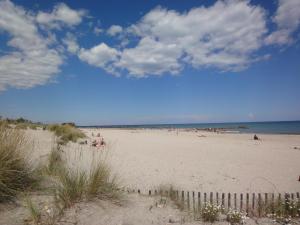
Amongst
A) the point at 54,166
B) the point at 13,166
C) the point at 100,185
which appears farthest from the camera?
the point at 54,166

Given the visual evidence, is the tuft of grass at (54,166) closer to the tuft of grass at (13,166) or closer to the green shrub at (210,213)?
the tuft of grass at (13,166)

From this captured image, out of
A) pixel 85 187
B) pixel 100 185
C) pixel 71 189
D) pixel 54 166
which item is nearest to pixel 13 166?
pixel 71 189

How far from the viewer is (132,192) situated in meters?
6.09

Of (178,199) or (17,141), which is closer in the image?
(17,141)

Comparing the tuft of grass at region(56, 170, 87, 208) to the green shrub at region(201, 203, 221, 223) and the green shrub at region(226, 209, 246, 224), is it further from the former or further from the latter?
the green shrub at region(226, 209, 246, 224)

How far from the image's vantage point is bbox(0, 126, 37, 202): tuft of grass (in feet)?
14.4

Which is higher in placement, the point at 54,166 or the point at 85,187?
the point at 54,166

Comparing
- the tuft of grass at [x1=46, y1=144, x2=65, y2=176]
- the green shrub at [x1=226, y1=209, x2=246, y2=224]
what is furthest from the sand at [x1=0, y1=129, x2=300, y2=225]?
the tuft of grass at [x1=46, y1=144, x2=65, y2=176]

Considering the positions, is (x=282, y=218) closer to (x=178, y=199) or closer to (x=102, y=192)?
(x=178, y=199)

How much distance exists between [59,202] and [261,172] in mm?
7570

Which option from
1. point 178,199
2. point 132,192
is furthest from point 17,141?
point 178,199

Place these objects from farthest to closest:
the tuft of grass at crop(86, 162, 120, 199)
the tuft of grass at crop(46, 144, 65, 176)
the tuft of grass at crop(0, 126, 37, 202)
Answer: the tuft of grass at crop(46, 144, 65, 176)
the tuft of grass at crop(86, 162, 120, 199)
the tuft of grass at crop(0, 126, 37, 202)

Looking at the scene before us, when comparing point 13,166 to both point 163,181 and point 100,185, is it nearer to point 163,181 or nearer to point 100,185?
point 100,185

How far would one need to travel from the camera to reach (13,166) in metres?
4.59
